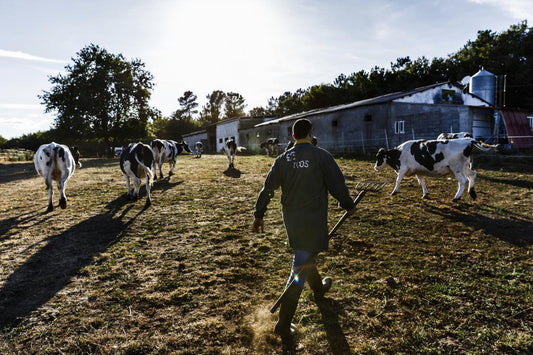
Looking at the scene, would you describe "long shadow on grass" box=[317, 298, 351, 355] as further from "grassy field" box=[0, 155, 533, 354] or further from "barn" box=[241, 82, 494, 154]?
"barn" box=[241, 82, 494, 154]

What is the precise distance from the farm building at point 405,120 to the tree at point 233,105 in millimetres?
66027

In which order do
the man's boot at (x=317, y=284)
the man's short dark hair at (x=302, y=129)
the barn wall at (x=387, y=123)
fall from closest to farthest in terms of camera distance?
1. the man's short dark hair at (x=302, y=129)
2. the man's boot at (x=317, y=284)
3. the barn wall at (x=387, y=123)

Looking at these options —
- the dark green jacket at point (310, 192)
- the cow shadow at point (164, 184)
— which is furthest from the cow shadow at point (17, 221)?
the dark green jacket at point (310, 192)

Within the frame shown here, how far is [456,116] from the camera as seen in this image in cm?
2219

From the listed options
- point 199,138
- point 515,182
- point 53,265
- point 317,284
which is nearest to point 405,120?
point 515,182

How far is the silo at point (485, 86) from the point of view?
31438 mm

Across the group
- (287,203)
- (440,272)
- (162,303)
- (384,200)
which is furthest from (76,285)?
(384,200)

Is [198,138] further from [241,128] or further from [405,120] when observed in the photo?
[405,120]

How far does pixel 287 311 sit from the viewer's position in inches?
119

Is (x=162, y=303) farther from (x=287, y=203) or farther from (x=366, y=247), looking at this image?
(x=366, y=247)

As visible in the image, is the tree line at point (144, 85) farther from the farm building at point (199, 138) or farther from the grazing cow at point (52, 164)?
the grazing cow at point (52, 164)

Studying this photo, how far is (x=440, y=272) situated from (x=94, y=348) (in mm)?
4271

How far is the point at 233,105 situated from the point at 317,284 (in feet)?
314

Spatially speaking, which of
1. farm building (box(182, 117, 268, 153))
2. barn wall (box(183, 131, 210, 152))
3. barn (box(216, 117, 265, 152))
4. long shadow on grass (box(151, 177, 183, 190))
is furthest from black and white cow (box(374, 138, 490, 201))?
barn wall (box(183, 131, 210, 152))
